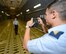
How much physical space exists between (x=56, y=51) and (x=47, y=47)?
7 centimetres

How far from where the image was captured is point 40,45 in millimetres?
1279

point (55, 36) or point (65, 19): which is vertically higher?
point (65, 19)

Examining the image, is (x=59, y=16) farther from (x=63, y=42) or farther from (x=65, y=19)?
(x=63, y=42)

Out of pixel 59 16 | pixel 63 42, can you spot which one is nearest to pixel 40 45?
pixel 63 42

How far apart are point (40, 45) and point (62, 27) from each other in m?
0.21

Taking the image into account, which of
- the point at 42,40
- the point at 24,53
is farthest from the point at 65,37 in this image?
the point at 24,53

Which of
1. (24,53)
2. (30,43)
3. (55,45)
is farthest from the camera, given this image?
(24,53)

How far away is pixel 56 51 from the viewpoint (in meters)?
1.26

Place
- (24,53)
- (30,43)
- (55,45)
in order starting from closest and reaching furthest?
(55,45), (30,43), (24,53)

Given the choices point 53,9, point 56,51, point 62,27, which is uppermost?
point 53,9

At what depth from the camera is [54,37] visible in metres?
1.26

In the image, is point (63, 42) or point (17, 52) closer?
point (63, 42)

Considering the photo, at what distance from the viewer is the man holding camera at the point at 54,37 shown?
49.0 inches

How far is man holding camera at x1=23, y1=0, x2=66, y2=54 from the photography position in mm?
1245
